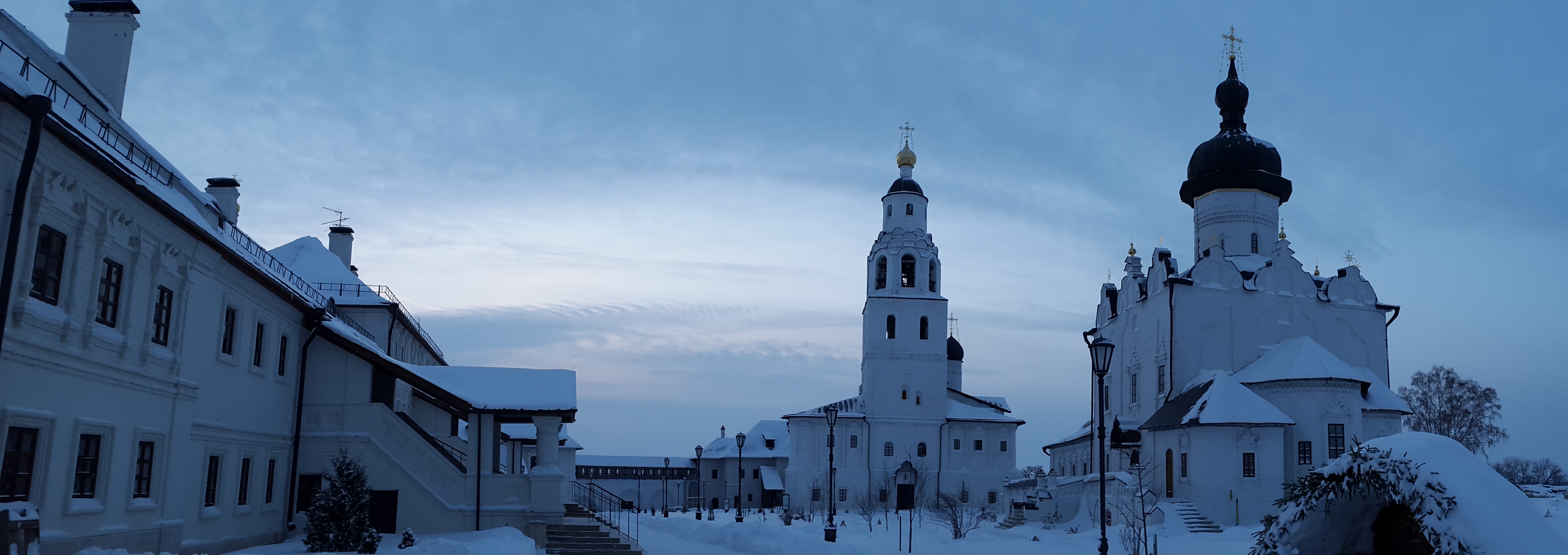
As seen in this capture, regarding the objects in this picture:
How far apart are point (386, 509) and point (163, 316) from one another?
728 cm

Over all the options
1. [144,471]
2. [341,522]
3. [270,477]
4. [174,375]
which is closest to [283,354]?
[270,477]

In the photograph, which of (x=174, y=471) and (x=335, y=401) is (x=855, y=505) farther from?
(x=174, y=471)

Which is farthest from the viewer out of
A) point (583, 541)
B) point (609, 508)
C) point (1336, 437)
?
point (1336, 437)

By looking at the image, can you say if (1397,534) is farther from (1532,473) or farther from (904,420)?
(1532,473)

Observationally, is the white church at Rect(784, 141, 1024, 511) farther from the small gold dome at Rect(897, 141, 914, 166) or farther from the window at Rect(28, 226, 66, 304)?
the window at Rect(28, 226, 66, 304)

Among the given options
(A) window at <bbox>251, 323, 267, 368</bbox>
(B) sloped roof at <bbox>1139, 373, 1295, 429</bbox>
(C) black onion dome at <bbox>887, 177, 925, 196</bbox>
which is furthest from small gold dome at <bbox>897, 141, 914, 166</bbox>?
(A) window at <bbox>251, 323, 267, 368</bbox>

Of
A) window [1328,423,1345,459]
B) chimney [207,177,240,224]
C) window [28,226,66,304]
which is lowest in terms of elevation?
window [1328,423,1345,459]

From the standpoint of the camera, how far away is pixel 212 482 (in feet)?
55.6

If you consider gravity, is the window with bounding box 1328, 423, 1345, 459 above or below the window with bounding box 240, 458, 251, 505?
above

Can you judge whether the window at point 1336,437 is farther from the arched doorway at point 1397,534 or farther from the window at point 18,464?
the window at point 18,464

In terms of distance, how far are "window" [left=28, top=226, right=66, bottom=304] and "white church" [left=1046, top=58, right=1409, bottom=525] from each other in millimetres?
30916

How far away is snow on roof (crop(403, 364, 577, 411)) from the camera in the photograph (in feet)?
70.5

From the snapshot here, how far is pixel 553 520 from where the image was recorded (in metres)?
21.7

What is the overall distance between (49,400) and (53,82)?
11.4ft
